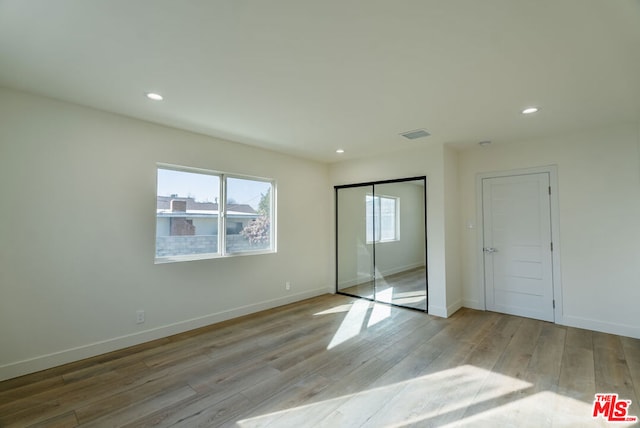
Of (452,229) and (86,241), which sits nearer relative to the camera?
(86,241)

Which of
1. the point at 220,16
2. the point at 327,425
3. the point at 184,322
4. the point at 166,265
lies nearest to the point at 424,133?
the point at 220,16

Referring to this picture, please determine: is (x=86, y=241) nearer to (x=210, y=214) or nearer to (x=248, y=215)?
(x=210, y=214)

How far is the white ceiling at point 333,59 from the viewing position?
1.65 meters

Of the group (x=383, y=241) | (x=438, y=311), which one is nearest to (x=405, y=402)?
(x=438, y=311)

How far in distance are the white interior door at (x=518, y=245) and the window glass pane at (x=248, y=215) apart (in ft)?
11.3

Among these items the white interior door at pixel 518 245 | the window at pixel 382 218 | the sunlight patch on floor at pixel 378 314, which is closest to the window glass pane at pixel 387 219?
the window at pixel 382 218

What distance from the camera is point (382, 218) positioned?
16.6 ft

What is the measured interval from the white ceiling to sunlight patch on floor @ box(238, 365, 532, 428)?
2.57 meters

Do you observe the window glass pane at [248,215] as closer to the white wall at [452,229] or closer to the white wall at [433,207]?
the white wall at [433,207]

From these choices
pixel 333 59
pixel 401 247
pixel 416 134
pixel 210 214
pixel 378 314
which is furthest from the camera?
pixel 401 247

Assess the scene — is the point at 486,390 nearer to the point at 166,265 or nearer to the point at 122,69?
the point at 166,265

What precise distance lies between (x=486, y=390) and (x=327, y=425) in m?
1.37

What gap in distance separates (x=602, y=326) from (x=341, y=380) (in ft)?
11.3

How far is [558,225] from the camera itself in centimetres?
386
